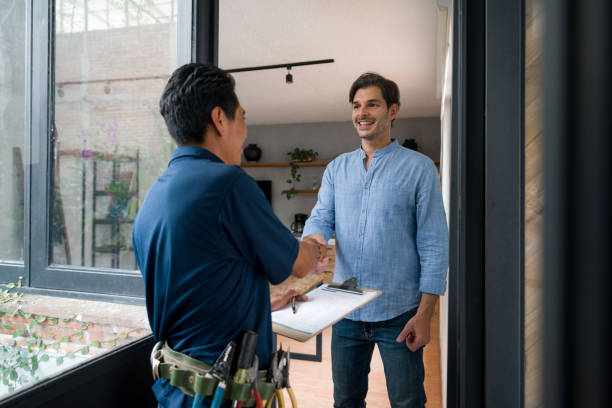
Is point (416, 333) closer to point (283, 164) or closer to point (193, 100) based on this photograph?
point (193, 100)

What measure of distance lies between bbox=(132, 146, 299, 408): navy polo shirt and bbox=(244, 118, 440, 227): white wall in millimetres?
6273

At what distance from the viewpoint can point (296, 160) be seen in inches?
284

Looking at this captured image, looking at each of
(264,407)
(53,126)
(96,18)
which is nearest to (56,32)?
(96,18)

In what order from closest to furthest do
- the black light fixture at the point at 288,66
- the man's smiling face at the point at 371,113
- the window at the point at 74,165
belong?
1. the window at the point at 74,165
2. the man's smiling face at the point at 371,113
3. the black light fixture at the point at 288,66

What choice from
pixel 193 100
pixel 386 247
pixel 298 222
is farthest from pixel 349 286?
pixel 298 222

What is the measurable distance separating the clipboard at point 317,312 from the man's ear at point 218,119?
51cm

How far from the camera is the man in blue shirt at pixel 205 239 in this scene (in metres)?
0.78

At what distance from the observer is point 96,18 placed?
1.41 meters

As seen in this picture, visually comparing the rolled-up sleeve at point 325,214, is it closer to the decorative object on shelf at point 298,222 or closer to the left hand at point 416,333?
the left hand at point 416,333

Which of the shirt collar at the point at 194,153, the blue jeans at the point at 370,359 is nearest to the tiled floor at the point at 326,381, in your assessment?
the blue jeans at the point at 370,359

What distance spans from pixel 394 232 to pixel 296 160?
19.1 feet

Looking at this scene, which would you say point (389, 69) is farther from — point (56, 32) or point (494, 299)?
point (494, 299)

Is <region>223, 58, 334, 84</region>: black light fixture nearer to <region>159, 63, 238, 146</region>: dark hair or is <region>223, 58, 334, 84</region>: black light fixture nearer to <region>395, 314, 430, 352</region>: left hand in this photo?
<region>395, 314, 430, 352</region>: left hand

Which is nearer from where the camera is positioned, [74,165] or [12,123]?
[12,123]
